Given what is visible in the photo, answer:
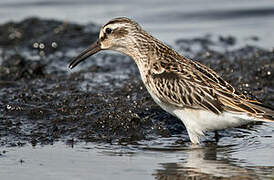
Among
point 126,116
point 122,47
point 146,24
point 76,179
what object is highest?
point 146,24

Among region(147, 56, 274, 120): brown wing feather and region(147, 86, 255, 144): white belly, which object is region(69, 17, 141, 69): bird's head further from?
region(147, 86, 255, 144): white belly

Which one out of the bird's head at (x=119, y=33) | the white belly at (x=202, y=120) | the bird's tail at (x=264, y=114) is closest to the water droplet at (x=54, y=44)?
the bird's head at (x=119, y=33)

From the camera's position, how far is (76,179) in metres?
8.33

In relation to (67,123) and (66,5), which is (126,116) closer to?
(67,123)

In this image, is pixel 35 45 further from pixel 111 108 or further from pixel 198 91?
Result: pixel 198 91

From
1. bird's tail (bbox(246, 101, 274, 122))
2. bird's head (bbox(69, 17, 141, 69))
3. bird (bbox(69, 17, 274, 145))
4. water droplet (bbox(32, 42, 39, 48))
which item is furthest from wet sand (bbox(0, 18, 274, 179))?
bird's head (bbox(69, 17, 141, 69))

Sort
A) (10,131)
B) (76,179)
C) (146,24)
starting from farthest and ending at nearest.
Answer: (146,24)
(10,131)
(76,179)

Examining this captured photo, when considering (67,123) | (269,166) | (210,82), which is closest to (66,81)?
(67,123)

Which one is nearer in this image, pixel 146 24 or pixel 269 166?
pixel 269 166

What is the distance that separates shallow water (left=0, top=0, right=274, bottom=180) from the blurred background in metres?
0.18

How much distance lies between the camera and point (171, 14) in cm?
1767

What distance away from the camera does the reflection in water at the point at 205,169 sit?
8492 millimetres

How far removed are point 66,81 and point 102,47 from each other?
2161mm

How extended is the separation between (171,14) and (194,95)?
27.5ft
